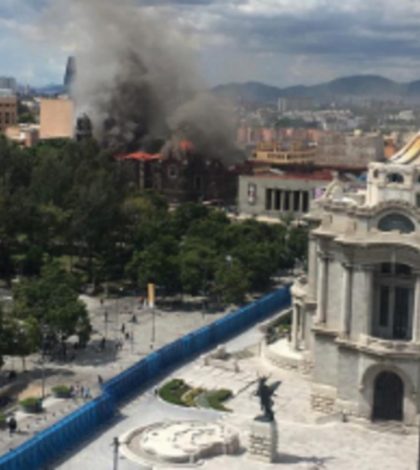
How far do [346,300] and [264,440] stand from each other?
9.98 meters

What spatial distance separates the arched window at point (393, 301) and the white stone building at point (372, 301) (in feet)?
0.17

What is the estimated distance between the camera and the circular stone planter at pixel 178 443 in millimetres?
44344

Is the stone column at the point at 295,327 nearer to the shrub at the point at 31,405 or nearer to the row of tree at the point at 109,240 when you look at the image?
the row of tree at the point at 109,240

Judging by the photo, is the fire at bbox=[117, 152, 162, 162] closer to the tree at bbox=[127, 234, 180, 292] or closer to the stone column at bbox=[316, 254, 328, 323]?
the tree at bbox=[127, 234, 180, 292]

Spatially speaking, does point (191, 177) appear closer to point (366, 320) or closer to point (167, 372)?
point (167, 372)

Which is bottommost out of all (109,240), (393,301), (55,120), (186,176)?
(109,240)

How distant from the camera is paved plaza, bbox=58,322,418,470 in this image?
44094mm

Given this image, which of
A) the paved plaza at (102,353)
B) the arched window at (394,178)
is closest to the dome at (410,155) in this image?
the arched window at (394,178)

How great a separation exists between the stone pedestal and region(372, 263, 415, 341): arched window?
9.27 m

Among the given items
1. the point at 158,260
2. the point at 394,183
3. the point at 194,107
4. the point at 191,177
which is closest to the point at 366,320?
the point at 394,183

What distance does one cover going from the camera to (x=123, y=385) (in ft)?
177

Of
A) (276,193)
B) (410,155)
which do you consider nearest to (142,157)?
(276,193)

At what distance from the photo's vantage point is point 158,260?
254 feet

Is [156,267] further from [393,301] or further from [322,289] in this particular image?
[393,301]
